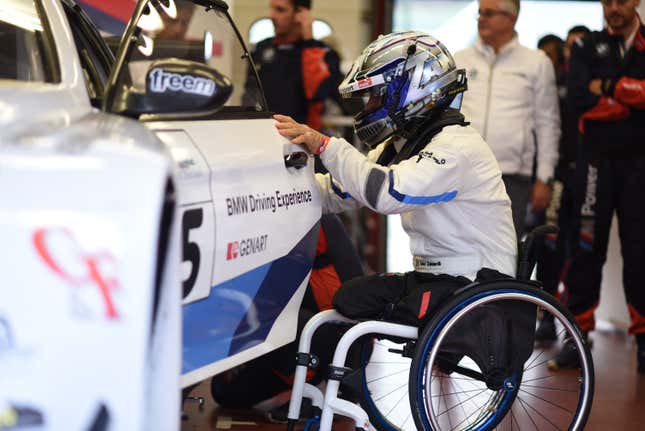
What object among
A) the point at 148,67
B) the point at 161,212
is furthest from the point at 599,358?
the point at 161,212

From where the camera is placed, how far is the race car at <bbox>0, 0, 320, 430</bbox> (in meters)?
1.95

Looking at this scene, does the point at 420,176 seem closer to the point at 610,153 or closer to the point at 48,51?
the point at 48,51

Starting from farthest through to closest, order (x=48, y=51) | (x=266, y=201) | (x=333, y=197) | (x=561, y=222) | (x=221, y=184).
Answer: (x=561, y=222) → (x=333, y=197) → (x=266, y=201) → (x=48, y=51) → (x=221, y=184)

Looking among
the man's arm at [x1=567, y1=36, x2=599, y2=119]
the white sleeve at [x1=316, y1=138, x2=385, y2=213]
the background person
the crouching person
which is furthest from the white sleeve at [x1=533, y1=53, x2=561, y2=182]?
the white sleeve at [x1=316, y1=138, x2=385, y2=213]

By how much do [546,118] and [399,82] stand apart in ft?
8.09

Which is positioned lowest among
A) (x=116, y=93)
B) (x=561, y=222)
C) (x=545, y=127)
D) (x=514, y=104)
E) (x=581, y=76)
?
(x=561, y=222)

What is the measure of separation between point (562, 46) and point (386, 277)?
4.53 meters

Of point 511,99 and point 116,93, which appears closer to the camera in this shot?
point 116,93

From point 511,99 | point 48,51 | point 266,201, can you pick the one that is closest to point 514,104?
point 511,99

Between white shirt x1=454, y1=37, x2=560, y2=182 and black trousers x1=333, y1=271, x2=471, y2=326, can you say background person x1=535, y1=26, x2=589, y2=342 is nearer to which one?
white shirt x1=454, y1=37, x2=560, y2=182

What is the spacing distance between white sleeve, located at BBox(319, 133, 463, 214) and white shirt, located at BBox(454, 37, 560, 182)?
224cm

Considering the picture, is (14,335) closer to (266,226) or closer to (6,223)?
(6,223)

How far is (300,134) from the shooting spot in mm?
3453

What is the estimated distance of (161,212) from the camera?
80.3 inches
